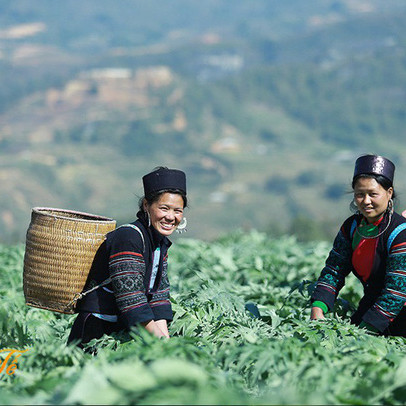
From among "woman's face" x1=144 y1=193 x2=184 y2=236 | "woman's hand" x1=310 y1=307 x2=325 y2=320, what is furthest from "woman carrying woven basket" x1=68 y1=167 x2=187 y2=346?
"woman's hand" x1=310 y1=307 x2=325 y2=320

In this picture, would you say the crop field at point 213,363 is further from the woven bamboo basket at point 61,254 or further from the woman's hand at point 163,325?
the woven bamboo basket at point 61,254

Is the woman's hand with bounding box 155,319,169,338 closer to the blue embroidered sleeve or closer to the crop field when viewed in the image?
the crop field

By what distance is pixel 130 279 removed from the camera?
3895 mm

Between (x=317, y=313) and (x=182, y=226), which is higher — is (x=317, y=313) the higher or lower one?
the lower one

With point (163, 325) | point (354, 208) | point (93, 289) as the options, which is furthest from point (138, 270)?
point (354, 208)

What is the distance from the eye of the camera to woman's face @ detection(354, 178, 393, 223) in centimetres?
421

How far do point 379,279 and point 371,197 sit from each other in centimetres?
54

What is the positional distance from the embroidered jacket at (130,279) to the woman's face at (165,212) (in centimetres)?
5

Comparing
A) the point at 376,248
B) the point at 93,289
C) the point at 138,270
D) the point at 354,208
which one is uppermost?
the point at 354,208

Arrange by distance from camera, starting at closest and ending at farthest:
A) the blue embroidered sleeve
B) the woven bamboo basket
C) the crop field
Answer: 1. the crop field
2. the blue embroidered sleeve
3. the woven bamboo basket

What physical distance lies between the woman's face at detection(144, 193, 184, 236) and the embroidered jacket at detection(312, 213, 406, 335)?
1126 mm

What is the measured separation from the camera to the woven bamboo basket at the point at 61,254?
411 centimetres

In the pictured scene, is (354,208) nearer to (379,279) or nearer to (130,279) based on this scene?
(379,279)

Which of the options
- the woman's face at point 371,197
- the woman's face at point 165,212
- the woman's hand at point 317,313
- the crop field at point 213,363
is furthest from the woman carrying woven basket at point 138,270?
the woman's face at point 371,197
